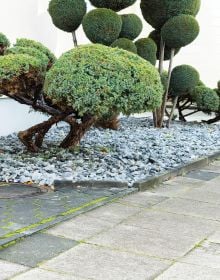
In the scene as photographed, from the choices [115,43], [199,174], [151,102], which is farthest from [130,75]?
A: [115,43]

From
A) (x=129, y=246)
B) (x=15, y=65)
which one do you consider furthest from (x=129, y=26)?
(x=129, y=246)

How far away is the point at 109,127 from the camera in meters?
10.5

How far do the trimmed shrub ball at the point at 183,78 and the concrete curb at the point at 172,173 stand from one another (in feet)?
7.99

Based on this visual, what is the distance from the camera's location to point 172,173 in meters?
6.98

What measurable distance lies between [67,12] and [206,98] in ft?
13.9

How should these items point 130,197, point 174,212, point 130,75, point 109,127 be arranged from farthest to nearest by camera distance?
point 109,127 < point 130,75 < point 130,197 < point 174,212

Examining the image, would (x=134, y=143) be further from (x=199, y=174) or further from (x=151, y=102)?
(x=151, y=102)

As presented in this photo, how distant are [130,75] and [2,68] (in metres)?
1.46

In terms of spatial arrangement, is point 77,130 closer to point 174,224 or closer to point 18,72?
point 18,72

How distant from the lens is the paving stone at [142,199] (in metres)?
5.52

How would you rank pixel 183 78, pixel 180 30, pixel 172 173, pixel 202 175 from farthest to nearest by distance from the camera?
1. pixel 183 78
2. pixel 180 30
3. pixel 202 175
4. pixel 172 173

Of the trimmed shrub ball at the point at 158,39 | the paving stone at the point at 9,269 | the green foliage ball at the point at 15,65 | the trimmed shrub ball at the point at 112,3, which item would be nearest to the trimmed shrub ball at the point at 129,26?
the trimmed shrub ball at the point at 112,3

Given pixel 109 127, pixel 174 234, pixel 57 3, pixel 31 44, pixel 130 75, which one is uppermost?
pixel 57 3

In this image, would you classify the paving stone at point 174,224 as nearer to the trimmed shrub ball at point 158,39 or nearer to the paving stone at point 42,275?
the paving stone at point 42,275
